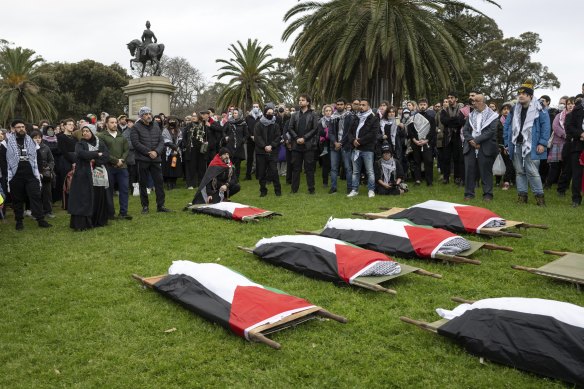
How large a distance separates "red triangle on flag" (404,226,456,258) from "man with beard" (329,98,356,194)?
5.36 m

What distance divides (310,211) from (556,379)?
653 centimetres

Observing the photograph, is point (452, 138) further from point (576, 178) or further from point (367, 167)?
point (576, 178)

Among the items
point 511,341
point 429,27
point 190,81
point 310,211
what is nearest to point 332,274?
point 511,341

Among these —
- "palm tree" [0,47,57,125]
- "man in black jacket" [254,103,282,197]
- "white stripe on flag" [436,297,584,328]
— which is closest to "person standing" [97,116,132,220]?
"man in black jacket" [254,103,282,197]

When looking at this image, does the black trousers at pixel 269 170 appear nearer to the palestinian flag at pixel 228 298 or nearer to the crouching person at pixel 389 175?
the crouching person at pixel 389 175

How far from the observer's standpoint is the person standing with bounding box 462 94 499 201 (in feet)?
33.1

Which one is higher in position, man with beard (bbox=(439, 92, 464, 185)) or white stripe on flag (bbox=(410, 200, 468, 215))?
man with beard (bbox=(439, 92, 464, 185))

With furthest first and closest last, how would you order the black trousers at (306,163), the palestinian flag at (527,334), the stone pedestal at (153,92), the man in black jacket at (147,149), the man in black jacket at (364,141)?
the stone pedestal at (153,92) → the black trousers at (306,163) → the man in black jacket at (364,141) → the man in black jacket at (147,149) → the palestinian flag at (527,334)

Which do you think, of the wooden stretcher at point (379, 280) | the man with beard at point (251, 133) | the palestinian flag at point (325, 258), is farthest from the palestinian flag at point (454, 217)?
the man with beard at point (251, 133)

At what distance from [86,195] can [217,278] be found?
530cm

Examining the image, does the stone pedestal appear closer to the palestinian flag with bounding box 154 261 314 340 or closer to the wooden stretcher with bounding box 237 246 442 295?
the palestinian flag with bounding box 154 261 314 340

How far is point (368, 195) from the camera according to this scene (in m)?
11.4

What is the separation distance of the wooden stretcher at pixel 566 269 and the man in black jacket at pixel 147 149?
7371mm

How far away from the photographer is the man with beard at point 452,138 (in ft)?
40.1
